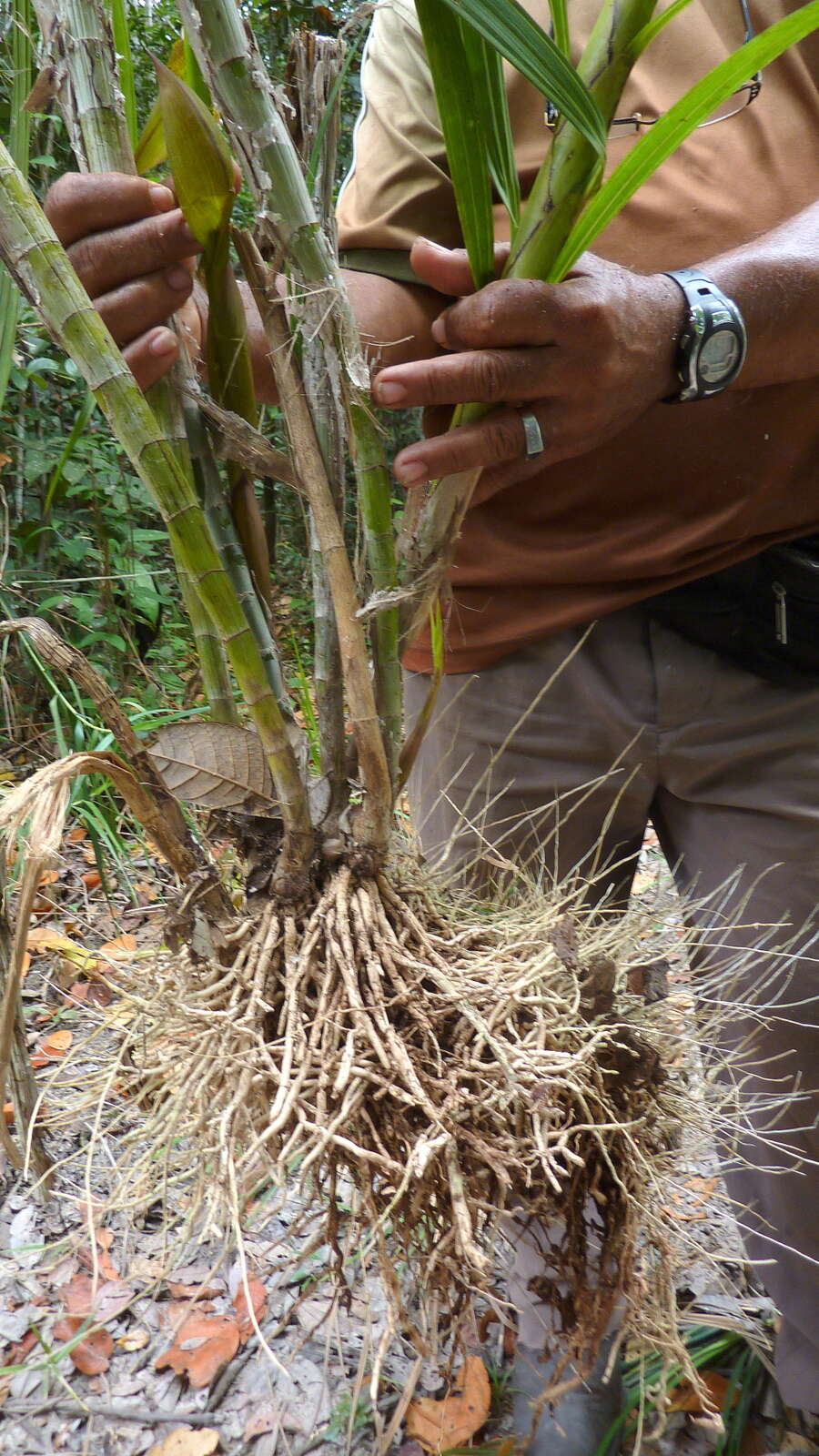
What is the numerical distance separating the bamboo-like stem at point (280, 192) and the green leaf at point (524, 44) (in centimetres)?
15

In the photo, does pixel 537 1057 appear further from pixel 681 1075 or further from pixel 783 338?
pixel 783 338

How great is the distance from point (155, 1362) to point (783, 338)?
144 cm

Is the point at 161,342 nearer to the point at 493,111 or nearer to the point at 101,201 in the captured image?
the point at 101,201

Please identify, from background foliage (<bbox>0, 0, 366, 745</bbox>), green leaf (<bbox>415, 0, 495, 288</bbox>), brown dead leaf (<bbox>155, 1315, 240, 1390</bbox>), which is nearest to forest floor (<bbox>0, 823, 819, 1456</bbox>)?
brown dead leaf (<bbox>155, 1315, 240, 1390</bbox>)

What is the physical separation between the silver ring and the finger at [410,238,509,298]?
0.11 meters

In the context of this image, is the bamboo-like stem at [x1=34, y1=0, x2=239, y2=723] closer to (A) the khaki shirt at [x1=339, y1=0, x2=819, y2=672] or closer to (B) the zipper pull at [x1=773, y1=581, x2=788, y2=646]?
(A) the khaki shirt at [x1=339, y1=0, x2=819, y2=672]

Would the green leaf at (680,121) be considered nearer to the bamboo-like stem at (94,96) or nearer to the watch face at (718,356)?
the watch face at (718,356)

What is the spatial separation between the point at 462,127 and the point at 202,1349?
1.44 m

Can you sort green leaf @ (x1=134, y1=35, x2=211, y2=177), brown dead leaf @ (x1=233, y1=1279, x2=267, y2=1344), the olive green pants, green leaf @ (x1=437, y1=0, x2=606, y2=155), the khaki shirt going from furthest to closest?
brown dead leaf @ (x1=233, y1=1279, x2=267, y2=1344) → the olive green pants → the khaki shirt → green leaf @ (x1=134, y1=35, x2=211, y2=177) → green leaf @ (x1=437, y1=0, x2=606, y2=155)

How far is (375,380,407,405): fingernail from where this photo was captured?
2.14 feet

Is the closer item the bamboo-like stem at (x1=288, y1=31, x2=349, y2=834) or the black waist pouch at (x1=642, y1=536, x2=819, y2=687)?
the bamboo-like stem at (x1=288, y1=31, x2=349, y2=834)

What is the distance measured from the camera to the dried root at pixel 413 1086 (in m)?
0.70

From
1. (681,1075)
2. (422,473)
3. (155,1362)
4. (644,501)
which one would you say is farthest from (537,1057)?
(155,1362)

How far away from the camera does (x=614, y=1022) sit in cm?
81
